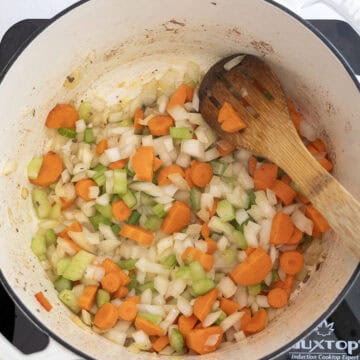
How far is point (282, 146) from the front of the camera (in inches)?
74.0

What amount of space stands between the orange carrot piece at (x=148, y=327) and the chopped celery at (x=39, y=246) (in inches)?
15.2

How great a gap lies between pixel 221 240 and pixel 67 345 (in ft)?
2.01

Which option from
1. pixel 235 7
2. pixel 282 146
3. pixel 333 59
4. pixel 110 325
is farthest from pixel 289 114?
pixel 110 325

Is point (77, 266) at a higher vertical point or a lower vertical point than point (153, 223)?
lower

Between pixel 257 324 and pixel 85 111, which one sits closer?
pixel 257 324

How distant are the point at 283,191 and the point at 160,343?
0.64 m

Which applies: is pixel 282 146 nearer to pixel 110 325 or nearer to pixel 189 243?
pixel 189 243

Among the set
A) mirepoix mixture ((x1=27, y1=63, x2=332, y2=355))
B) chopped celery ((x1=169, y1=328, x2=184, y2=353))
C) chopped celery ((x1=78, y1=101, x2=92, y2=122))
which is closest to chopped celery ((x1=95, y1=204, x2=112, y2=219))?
mirepoix mixture ((x1=27, y1=63, x2=332, y2=355))

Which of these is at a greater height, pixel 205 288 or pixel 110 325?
pixel 205 288

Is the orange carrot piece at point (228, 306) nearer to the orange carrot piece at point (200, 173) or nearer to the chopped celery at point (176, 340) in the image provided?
the chopped celery at point (176, 340)

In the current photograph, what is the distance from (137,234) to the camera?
2.03 meters

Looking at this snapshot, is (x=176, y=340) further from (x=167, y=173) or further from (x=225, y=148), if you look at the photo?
(x=225, y=148)

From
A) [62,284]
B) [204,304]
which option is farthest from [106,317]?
[204,304]

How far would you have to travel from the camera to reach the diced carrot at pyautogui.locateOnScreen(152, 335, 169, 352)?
1.96m
